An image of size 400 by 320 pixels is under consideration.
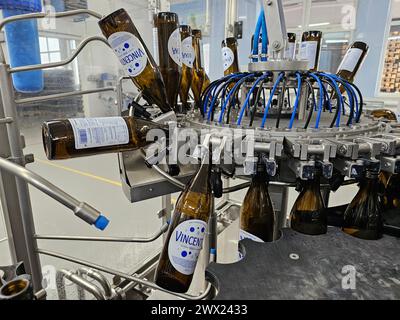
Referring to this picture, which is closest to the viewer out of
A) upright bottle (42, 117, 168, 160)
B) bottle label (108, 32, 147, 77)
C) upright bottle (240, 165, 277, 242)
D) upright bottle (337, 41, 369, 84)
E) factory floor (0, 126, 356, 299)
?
upright bottle (42, 117, 168, 160)

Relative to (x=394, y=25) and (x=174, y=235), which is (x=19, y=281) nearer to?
(x=174, y=235)

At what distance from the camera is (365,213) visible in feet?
1.95

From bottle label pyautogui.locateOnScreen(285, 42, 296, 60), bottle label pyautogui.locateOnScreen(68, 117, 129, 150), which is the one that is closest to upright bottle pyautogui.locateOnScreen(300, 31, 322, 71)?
bottle label pyautogui.locateOnScreen(285, 42, 296, 60)

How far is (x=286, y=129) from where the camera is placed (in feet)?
1.64

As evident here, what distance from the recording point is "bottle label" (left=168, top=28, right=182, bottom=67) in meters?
0.62

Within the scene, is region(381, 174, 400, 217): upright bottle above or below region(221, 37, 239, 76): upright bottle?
below

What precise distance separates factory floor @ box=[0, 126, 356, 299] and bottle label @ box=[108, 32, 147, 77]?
0.95 m

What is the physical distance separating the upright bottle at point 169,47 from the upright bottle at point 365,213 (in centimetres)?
48

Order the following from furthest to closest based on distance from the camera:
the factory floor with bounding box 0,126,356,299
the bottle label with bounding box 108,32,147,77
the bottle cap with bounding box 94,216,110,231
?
the factory floor with bounding box 0,126,356,299 < the bottle label with bounding box 108,32,147,77 < the bottle cap with bounding box 94,216,110,231

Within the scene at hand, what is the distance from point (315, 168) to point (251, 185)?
0.99ft

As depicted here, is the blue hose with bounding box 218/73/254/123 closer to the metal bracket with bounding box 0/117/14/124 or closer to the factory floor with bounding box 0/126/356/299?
the metal bracket with bounding box 0/117/14/124

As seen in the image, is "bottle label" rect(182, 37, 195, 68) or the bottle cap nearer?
the bottle cap

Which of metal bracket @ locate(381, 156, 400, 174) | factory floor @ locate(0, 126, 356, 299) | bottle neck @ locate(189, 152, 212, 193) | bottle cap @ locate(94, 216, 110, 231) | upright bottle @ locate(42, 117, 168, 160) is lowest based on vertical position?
factory floor @ locate(0, 126, 356, 299)
